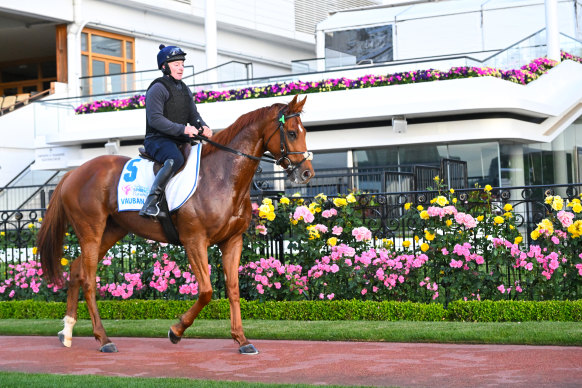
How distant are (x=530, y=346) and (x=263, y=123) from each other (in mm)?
3211

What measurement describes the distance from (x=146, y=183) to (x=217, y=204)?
2.94 feet

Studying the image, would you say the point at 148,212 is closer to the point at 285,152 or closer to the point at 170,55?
the point at 285,152

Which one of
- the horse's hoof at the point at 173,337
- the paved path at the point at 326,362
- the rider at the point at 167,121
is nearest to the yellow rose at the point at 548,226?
the paved path at the point at 326,362

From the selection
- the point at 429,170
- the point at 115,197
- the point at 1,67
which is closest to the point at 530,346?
the point at 115,197

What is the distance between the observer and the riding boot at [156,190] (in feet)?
24.8

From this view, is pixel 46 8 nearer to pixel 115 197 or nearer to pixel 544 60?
pixel 544 60

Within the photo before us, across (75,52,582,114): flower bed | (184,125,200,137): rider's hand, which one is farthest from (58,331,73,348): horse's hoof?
(75,52,582,114): flower bed

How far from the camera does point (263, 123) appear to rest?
763 centimetres

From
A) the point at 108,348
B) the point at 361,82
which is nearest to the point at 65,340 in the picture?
the point at 108,348

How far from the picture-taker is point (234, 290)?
768cm

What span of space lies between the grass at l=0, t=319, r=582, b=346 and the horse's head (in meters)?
1.83

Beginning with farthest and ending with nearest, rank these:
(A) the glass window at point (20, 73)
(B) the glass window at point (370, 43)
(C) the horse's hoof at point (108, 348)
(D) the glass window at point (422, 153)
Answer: (A) the glass window at point (20, 73) < (B) the glass window at point (370, 43) < (D) the glass window at point (422, 153) < (C) the horse's hoof at point (108, 348)

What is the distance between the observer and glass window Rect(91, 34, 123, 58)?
33.3 metres

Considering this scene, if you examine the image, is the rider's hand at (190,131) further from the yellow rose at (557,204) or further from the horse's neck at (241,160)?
the yellow rose at (557,204)
